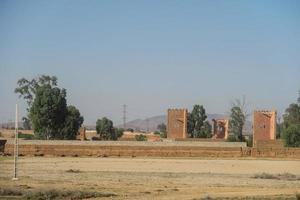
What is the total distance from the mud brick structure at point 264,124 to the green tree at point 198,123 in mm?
19937

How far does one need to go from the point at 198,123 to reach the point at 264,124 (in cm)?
2267

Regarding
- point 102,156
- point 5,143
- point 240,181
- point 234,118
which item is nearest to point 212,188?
point 240,181

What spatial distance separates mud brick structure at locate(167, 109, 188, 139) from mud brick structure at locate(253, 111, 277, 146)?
1174cm

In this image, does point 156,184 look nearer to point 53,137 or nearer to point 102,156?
point 102,156

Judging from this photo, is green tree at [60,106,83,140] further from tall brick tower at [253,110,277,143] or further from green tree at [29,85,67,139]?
tall brick tower at [253,110,277,143]

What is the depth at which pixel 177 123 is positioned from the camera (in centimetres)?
9244

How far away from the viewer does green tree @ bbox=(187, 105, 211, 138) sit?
344 feet

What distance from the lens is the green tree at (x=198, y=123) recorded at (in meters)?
105

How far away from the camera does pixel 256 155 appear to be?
198ft

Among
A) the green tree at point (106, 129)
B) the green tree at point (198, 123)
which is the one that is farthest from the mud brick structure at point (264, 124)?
the green tree at point (106, 129)

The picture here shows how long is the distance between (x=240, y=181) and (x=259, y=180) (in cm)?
168

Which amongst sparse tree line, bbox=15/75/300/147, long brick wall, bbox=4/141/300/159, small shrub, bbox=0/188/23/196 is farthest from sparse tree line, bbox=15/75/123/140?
small shrub, bbox=0/188/23/196

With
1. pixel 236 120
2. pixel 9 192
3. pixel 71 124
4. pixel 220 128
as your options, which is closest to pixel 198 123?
pixel 220 128

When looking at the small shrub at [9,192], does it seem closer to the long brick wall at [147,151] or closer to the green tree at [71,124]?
the long brick wall at [147,151]
